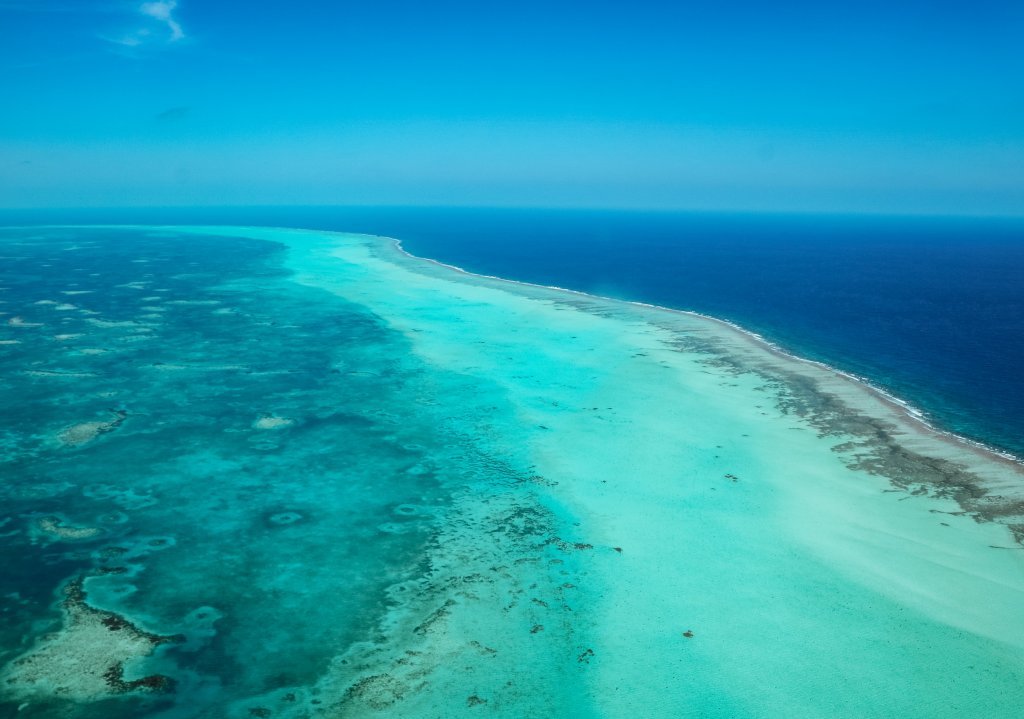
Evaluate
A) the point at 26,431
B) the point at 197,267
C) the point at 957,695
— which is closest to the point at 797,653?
the point at 957,695

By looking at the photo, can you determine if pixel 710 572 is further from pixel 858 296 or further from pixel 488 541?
pixel 858 296

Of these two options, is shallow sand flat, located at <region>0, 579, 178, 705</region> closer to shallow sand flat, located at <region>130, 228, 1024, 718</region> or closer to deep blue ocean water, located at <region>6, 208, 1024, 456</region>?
shallow sand flat, located at <region>130, 228, 1024, 718</region>

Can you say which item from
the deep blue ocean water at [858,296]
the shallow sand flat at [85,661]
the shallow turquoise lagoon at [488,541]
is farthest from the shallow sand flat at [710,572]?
the deep blue ocean water at [858,296]

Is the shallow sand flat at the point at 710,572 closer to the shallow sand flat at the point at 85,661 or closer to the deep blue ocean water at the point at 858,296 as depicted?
the shallow sand flat at the point at 85,661

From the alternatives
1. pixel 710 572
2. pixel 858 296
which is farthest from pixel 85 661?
pixel 858 296

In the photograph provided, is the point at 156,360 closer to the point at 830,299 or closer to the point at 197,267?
the point at 197,267

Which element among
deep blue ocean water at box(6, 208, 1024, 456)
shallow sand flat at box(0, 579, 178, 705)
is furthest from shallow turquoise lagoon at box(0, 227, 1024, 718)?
deep blue ocean water at box(6, 208, 1024, 456)
